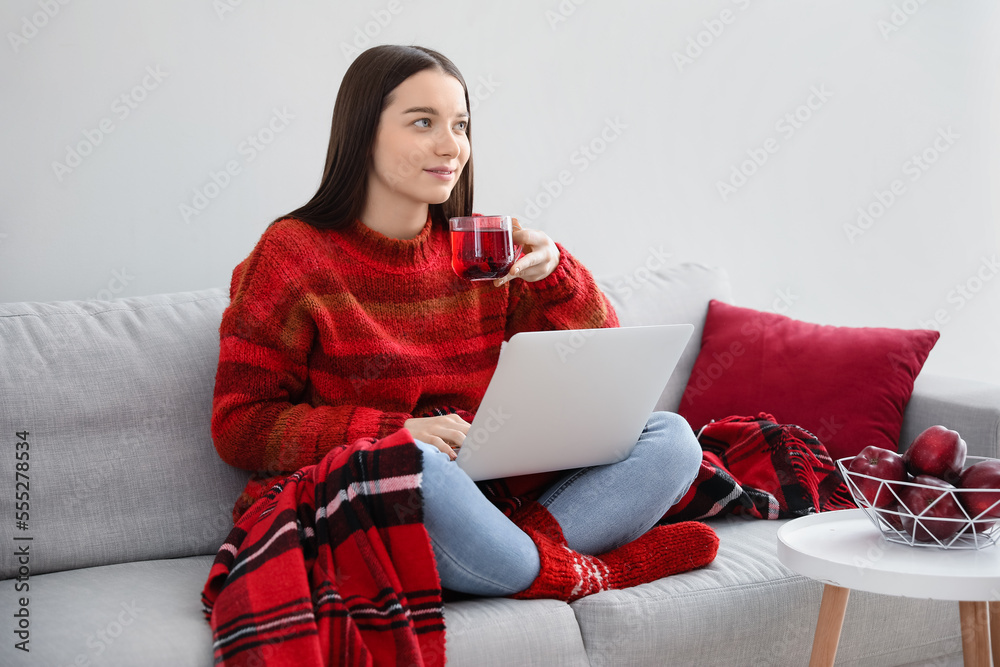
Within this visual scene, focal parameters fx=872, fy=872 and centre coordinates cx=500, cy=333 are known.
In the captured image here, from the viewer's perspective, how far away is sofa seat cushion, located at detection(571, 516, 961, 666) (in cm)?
126

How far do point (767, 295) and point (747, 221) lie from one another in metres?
0.24

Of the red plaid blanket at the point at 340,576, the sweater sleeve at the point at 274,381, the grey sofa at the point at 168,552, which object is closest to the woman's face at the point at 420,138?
the sweater sleeve at the point at 274,381

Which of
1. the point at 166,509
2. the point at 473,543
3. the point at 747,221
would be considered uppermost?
the point at 747,221

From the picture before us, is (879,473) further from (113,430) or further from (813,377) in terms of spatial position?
(113,430)

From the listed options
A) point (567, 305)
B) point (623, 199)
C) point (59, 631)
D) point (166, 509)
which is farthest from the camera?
point (623, 199)

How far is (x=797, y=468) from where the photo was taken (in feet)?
5.52

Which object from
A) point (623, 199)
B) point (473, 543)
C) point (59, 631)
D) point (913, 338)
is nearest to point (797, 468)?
point (913, 338)

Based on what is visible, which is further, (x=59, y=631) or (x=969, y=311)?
(x=969, y=311)

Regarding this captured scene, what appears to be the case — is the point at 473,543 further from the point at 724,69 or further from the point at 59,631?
the point at 724,69

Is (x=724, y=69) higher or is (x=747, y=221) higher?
(x=724, y=69)

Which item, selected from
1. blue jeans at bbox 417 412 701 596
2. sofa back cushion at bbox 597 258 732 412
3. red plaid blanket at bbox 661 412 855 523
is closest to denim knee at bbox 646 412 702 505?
blue jeans at bbox 417 412 701 596

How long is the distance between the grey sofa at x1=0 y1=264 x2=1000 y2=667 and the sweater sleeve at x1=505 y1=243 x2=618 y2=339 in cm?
48

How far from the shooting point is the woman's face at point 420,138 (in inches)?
62.9

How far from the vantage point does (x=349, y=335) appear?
1.55m
